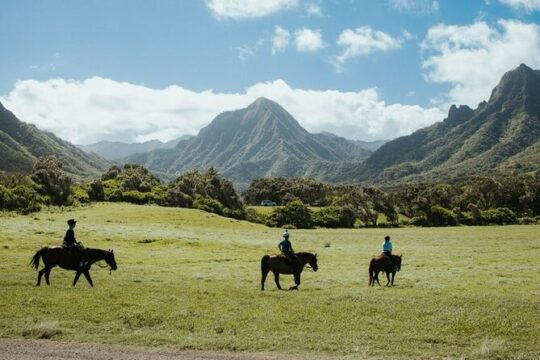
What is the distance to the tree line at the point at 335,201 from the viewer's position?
405 feet

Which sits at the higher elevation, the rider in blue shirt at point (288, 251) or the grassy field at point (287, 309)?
the rider in blue shirt at point (288, 251)

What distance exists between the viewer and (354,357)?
15.6 metres

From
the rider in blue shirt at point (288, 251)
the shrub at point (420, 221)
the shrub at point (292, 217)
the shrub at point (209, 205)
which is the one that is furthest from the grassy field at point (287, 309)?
the shrub at point (420, 221)

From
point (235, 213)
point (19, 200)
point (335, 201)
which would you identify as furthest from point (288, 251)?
point (335, 201)

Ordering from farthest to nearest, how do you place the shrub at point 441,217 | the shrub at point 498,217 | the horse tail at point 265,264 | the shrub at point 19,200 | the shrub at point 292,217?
the shrub at point 441,217, the shrub at point 498,217, the shrub at point 292,217, the shrub at point 19,200, the horse tail at point 265,264

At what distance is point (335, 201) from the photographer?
152 meters

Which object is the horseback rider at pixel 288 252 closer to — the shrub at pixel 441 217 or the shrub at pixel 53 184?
the shrub at pixel 53 184

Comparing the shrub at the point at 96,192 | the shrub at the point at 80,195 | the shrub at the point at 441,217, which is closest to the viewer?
the shrub at the point at 80,195

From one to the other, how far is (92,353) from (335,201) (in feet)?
457

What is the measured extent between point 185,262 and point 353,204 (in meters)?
106

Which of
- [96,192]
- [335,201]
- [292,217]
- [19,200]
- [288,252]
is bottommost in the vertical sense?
[292,217]

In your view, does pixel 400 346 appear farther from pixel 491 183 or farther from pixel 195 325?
pixel 491 183

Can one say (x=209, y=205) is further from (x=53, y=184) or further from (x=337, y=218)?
(x=53, y=184)

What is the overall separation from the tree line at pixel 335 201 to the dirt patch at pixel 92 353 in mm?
103181
